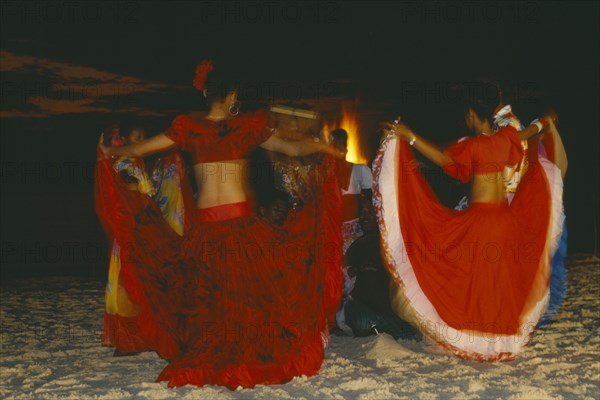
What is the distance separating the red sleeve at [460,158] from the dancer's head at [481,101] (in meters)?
0.17

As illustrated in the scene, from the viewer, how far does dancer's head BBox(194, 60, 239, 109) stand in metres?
4.03

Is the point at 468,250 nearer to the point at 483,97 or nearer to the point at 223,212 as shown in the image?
the point at 483,97

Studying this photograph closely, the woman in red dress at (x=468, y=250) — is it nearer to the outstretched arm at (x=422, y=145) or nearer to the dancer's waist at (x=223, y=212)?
the outstretched arm at (x=422, y=145)

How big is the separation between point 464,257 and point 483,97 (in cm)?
105

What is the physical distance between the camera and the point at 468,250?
14.9 ft

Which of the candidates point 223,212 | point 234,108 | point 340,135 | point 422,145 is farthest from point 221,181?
point 340,135

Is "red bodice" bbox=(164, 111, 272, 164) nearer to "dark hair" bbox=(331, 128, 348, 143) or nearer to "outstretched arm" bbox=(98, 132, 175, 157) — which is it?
"outstretched arm" bbox=(98, 132, 175, 157)

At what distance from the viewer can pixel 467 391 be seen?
148 inches

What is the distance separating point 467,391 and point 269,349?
116 cm

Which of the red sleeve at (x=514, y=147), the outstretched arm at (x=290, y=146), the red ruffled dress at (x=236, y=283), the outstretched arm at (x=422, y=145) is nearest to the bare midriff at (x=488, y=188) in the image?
the red sleeve at (x=514, y=147)

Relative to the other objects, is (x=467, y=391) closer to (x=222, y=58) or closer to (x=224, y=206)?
(x=224, y=206)

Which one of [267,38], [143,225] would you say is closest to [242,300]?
[143,225]

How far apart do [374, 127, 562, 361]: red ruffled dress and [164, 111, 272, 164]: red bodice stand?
925 mm

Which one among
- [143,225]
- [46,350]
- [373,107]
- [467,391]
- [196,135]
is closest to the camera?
[467,391]
